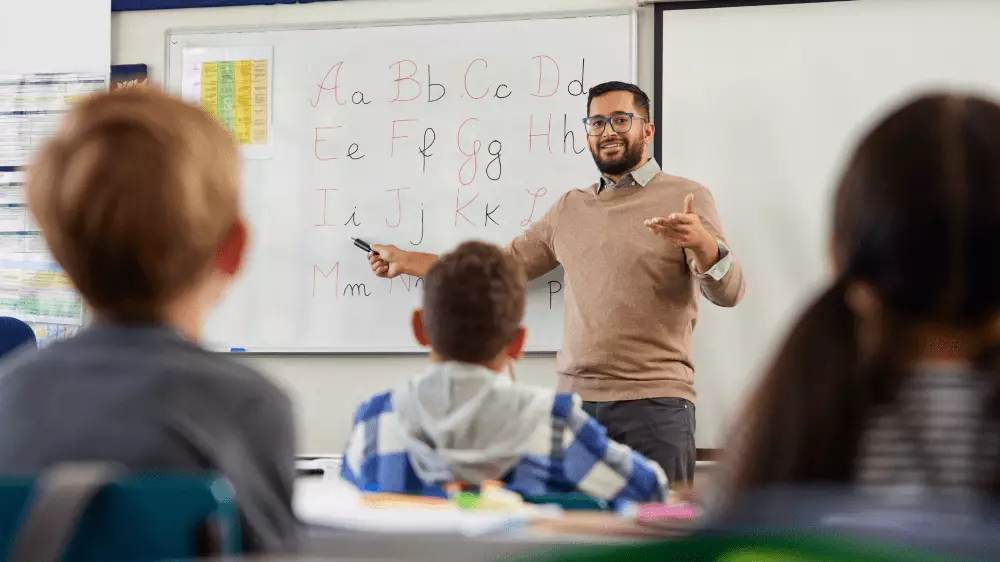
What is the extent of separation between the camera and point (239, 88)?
3734mm

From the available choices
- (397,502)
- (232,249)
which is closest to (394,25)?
(397,502)

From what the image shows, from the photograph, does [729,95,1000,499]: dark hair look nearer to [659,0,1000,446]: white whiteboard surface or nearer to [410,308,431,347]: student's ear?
[410,308,431,347]: student's ear

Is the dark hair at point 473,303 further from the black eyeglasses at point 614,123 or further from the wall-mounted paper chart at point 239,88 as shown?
the wall-mounted paper chart at point 239,88

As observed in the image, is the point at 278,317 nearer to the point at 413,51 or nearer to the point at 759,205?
the point at 413,51

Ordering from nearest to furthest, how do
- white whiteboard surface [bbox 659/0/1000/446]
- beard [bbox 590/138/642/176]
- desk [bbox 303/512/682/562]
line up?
desk [bbox 303/512/682/562] < beard [bbox 590/138/642/176] < white whiteboard surface [bbox 659/0/1000/446]

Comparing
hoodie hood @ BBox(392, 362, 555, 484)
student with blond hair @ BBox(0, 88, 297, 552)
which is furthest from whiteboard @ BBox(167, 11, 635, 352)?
student with blond hair @ BBox(0, 88, 297, 552)

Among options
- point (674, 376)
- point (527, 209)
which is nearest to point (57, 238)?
point (674, 376)

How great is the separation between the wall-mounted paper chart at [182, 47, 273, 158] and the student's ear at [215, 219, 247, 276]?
2.83 metres

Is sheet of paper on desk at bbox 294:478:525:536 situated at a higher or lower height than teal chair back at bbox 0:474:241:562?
lower

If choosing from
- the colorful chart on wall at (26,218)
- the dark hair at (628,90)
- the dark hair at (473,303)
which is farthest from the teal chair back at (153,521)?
the colorful chart on wall at (26,218)

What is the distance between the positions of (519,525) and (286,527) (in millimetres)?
248

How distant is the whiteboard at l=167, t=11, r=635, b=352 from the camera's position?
3479 millimetres

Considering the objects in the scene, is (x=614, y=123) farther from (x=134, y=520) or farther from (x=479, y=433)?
(x=134, y=520)

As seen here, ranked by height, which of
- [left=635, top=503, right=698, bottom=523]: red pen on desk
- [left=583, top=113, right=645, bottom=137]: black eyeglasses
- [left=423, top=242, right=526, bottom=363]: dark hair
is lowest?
[left=635, top=503, right=698, bottom=523]: red pen on desk
